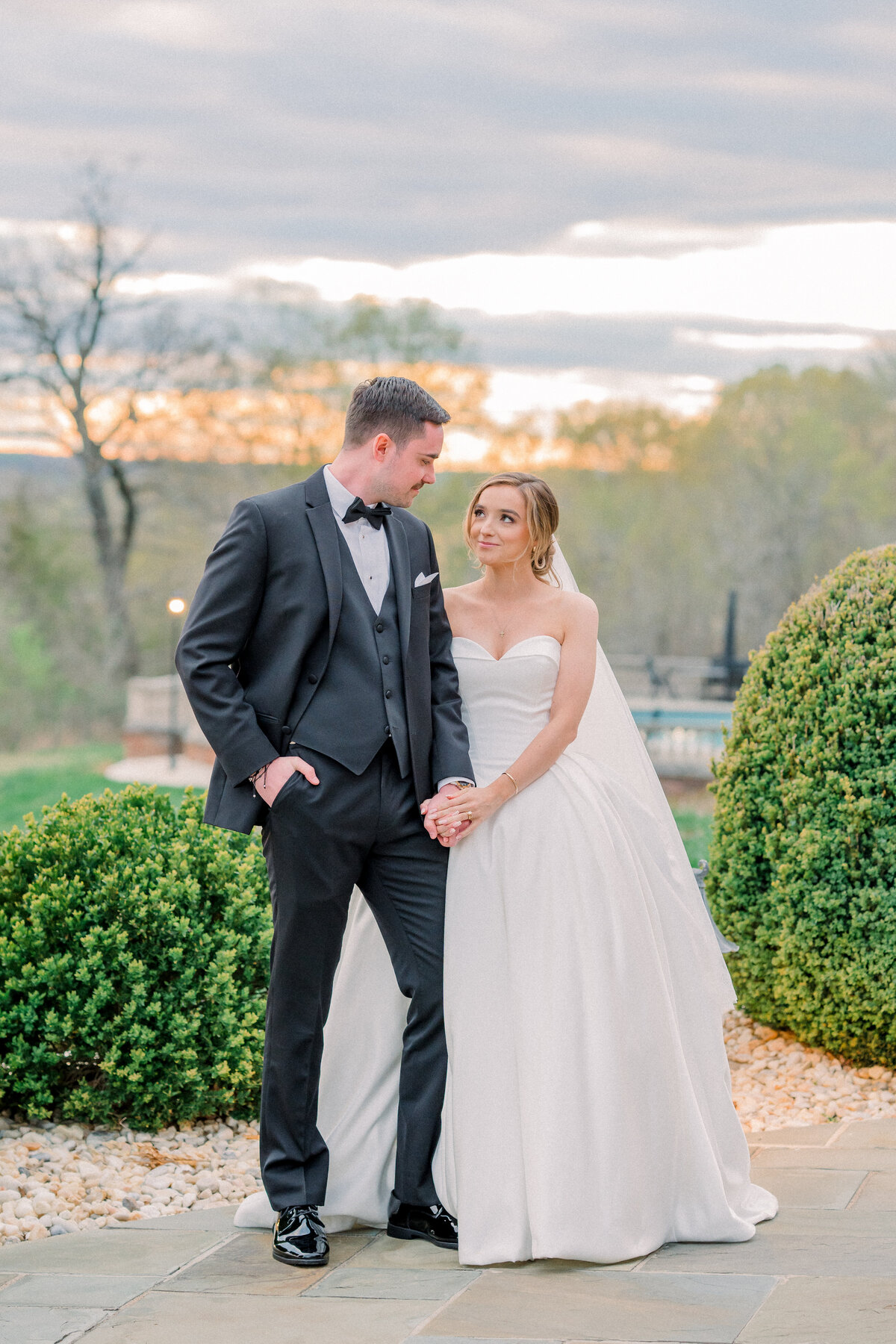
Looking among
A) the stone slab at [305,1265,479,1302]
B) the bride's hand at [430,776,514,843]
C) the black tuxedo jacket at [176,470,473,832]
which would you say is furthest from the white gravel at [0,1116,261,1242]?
the bride's hand at [430,776,514,843]

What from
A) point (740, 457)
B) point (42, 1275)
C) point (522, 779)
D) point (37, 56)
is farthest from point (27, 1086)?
point (740, 457)

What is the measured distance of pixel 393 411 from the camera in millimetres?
3143

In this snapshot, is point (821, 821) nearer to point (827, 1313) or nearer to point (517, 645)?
point (517, 645)

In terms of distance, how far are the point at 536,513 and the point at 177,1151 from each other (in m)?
2.24

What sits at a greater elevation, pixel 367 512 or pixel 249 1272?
pixel 367 512

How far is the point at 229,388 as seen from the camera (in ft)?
86.2

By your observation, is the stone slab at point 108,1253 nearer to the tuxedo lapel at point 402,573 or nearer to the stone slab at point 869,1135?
the tuxedo lapel at point 402,573

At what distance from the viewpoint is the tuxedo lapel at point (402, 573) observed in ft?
10.5

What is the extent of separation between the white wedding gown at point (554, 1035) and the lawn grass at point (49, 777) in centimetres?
1286

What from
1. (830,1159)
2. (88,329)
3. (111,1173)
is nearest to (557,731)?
Result: (830,1159)

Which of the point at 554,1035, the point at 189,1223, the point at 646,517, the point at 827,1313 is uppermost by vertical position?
the point at 646,517

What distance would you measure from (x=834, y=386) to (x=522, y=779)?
27.0 meters

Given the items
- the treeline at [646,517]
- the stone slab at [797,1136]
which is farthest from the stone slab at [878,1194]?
the treeline at [646,517]

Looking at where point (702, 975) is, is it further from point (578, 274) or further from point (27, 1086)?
point (578, 274)
